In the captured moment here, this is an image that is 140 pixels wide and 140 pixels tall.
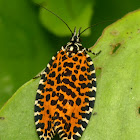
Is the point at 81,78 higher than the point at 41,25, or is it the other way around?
the point at 41,25

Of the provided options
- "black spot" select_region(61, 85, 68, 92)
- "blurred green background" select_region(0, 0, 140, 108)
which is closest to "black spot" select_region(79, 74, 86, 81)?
"black spot" select_region(61, 85, 68, 92)

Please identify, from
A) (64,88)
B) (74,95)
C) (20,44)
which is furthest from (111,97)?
(20,44)

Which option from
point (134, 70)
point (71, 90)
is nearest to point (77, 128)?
point (71, 90)

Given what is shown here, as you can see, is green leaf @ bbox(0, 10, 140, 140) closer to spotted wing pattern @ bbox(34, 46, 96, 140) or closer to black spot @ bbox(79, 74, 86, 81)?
spotted wing pattern @ bbox(34, 46, 96, 140)

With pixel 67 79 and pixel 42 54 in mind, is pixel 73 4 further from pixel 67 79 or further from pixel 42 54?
pixel 67 79

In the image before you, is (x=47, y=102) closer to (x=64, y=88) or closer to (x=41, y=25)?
(x=64, y=88)

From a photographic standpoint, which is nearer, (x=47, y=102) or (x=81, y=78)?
(x=47, y=102)
